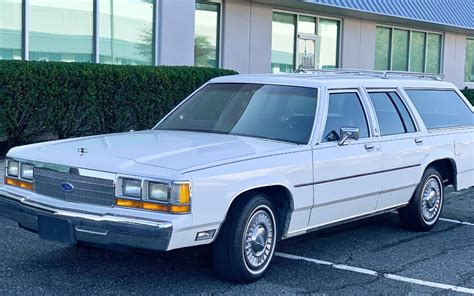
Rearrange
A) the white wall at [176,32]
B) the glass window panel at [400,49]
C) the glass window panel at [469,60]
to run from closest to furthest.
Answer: the white wall at [176,32], the glass window panel at [400,49], the glass window panel at [469,60]

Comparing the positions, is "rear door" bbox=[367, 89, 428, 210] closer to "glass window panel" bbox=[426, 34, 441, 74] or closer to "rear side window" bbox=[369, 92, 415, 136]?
"rear side window" bbox=[369, 92, 415, 136]

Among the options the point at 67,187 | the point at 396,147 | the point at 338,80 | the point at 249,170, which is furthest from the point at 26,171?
the point at 396,147

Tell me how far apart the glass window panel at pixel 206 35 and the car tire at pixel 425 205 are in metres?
9.05

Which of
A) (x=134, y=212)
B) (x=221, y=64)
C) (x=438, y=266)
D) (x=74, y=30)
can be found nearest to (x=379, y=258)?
(x=438, y=266)

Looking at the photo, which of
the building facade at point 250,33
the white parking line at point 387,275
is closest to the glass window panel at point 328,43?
the building facade at point 250,33

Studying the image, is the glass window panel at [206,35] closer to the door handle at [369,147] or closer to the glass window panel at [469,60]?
the door handle at [369,147]

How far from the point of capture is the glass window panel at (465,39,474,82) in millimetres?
26125

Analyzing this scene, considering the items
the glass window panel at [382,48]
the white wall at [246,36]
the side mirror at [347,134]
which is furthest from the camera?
the glass window panel at [382,48]

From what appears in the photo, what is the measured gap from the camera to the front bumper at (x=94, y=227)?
192 inches

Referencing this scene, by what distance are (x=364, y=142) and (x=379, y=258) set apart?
104cm

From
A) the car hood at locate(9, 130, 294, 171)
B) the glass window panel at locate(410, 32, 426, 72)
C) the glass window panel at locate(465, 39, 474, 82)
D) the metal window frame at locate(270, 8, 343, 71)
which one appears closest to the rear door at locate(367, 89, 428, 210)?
the car hood at locate(9, 130, 294, 171)

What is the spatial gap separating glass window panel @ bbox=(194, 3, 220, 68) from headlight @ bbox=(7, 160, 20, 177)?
10.4 metres

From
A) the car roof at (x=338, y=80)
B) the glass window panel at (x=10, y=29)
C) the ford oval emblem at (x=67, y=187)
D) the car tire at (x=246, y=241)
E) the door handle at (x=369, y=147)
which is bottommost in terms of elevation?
the car tire at (x=246, y=241)

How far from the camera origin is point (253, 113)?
659 centimetres
